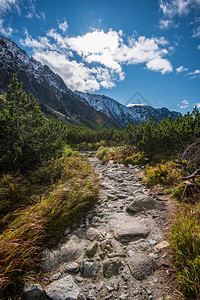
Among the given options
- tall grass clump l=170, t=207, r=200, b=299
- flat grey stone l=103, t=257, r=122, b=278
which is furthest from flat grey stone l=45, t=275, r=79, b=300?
tall grass clump l=170, t=207, r=200, b=299

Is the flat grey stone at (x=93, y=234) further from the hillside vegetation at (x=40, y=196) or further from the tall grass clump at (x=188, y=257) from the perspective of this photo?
the tall grass clump at (x=188, y=257)

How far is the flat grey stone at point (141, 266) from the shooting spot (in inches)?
84.4

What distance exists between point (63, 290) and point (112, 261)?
3.00ft

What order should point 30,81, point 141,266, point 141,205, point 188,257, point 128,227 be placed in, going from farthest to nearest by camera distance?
1. point 30,81
2. point 141,205
3. point 128,227
4. point 141,266
5. point 188,257

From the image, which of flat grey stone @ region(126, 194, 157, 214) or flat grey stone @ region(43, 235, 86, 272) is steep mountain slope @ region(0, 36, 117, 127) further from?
flat grey stone @ region(43, 235, 86, 272)

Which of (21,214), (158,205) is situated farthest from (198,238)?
(21,214)

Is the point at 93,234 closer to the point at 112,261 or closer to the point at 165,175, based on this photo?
the point at 112,261

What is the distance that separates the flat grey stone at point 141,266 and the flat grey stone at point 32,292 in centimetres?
148

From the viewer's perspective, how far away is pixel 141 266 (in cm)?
225

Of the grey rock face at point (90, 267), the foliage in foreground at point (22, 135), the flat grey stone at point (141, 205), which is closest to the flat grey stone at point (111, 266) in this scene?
the grey rock face at point (90, 267)

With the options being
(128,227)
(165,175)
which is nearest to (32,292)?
(128,227)

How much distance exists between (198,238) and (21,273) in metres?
2.92

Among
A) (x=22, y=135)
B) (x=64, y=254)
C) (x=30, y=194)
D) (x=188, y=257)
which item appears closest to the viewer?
(x=188, y=257)

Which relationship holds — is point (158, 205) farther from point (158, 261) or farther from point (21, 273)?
point (21, 273)
